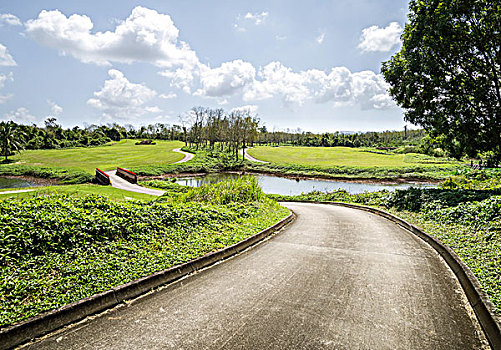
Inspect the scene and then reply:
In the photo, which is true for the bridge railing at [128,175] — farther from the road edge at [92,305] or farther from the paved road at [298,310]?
the road edge at [92,305]

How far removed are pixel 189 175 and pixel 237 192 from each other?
40999 millimetres

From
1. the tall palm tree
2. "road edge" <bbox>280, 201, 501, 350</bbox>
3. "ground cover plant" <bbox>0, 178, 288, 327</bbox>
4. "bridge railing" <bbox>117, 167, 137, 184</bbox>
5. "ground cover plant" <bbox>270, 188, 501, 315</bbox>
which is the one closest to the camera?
"road edge" <bbox>280, 201, 501, 350</bbox>

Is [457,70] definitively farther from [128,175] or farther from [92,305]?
[128,175]

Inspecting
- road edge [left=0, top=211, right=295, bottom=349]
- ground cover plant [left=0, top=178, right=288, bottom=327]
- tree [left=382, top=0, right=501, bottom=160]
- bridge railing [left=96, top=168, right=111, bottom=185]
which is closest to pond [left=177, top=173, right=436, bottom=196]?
bridge railing [left=96, top=168, right=111, bottom=185]

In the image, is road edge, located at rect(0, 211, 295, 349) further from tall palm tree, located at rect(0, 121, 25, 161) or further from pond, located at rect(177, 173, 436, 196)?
tall palm tree, located at rect(0, 121, 25, 161)

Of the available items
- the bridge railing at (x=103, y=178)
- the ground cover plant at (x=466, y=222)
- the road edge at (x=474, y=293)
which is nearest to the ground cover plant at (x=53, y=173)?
the bridge railing at (x=103, y=178)

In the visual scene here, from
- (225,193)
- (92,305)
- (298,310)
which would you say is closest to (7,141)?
(225,193)

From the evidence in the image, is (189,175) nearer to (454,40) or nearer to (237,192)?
(237,192)

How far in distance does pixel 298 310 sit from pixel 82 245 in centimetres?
401

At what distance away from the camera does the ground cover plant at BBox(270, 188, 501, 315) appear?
5.64 metres

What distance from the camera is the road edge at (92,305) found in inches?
137

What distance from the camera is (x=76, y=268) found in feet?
15.8

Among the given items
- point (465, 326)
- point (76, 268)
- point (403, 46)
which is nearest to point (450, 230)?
point (465, 326)

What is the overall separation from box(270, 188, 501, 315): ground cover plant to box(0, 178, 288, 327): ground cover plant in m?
5.17
